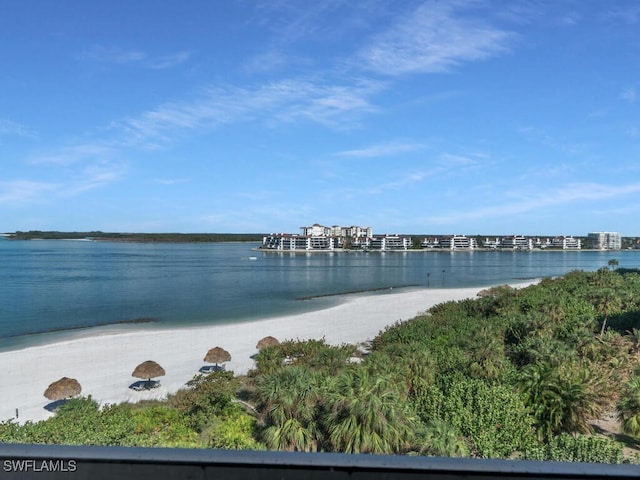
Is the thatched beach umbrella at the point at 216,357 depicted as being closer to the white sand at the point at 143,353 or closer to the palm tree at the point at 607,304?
the white sand at the point at 143,353

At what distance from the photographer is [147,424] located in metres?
12.9

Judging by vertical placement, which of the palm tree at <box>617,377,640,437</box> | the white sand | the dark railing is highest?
the dark railing

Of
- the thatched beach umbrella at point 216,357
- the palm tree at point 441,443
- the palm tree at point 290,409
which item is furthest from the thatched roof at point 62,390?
the palm tree at point 441,443

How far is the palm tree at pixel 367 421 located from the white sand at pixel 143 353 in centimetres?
1304

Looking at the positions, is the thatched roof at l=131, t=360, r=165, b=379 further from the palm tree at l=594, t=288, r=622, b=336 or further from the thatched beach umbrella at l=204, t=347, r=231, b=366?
the palm tree at l=594, t=288, r=622, b=336

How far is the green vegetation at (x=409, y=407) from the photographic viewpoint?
36.9 feet

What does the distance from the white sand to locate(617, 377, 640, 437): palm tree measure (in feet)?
Result: 58.8

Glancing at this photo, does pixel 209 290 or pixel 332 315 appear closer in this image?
pixel 332 315

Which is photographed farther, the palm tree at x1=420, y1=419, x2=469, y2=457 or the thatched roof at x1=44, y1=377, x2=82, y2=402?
the thatched roof at x1=44, y1=377, x2=82, y2=402

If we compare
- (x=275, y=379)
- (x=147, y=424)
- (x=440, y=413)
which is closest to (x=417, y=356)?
(x=440, y=413)

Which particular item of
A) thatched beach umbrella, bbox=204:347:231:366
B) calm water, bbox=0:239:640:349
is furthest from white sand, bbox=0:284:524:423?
calm water, bbox=0:239:640:349

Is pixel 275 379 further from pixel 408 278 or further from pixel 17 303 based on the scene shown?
pixel 408 278

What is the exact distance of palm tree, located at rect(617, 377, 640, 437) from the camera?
14594 mm

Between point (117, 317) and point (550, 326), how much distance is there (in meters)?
37.7
